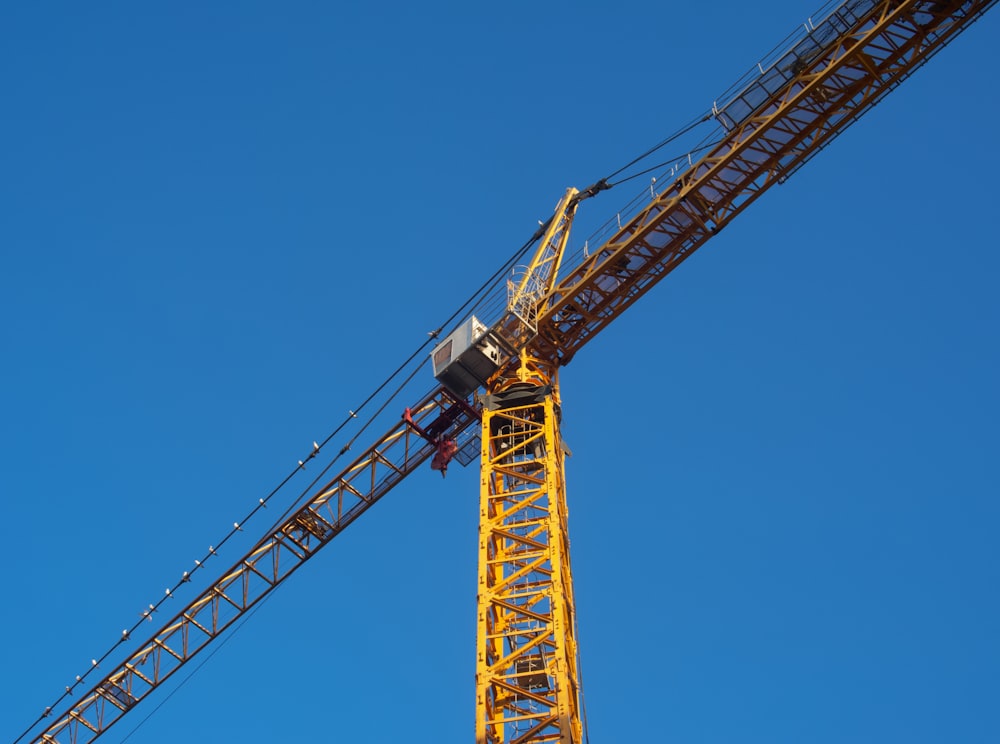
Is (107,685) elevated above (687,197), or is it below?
below

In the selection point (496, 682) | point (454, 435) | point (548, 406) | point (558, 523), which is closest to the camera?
point (496, 682)

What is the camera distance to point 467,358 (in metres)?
38.4

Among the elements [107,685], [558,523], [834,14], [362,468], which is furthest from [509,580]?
[107,685]

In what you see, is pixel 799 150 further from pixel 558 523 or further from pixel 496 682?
pixel 496 682

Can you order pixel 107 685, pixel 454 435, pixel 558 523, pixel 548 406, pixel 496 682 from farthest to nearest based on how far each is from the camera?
pixel 107 685 → pixel 454 435 → pixel 548 406 → pixel 558 523 → pixel 496 682

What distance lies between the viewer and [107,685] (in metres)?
48.7

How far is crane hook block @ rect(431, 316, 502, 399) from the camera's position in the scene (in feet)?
126

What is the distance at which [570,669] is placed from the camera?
106ft

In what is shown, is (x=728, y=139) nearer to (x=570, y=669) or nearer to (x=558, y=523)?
(x=558, y=523)

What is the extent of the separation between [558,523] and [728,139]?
433 inches

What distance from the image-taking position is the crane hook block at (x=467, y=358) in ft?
126

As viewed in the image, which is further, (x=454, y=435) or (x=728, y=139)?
(x=454, y=435)

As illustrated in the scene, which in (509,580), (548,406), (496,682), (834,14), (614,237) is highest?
(834,14)

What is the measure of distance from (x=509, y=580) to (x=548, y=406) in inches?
214
